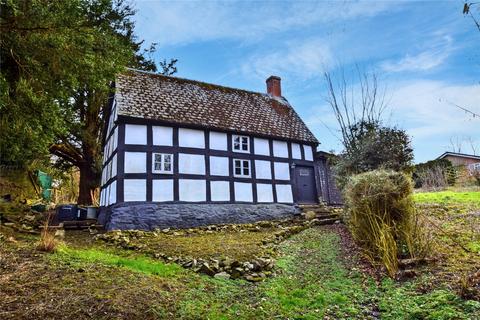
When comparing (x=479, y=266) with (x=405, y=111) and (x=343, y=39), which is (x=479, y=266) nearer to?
(x=405, y=111)

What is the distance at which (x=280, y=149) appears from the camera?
57.0 ft

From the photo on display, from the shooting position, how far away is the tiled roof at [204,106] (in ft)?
47.6

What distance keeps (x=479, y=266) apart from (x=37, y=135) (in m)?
10.5

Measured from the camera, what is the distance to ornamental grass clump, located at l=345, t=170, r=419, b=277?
6852mm

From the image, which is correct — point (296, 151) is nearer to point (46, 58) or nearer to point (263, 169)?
point (263, 169)

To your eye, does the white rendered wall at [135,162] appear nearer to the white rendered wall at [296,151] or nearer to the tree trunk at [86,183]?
the tree trunk at [86,183]

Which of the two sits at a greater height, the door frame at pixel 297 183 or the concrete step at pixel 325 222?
the door frame at pixel 297 183

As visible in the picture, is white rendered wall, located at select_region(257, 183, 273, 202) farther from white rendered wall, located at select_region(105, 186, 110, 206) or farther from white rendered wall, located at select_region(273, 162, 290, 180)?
white rendered wall, located at select_region(105, 186, 110, 206)

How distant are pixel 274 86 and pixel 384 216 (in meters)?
15.5

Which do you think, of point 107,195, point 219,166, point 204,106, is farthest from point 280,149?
point 107,195

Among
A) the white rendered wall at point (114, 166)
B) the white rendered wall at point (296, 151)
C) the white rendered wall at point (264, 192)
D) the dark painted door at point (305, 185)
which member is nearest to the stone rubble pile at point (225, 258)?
the white rendered wall at point (264, 192)

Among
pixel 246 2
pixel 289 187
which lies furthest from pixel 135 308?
pixel 289 187

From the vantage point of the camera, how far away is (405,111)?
1534 cm

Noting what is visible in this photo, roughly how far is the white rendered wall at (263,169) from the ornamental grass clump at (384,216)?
789 centimetres
